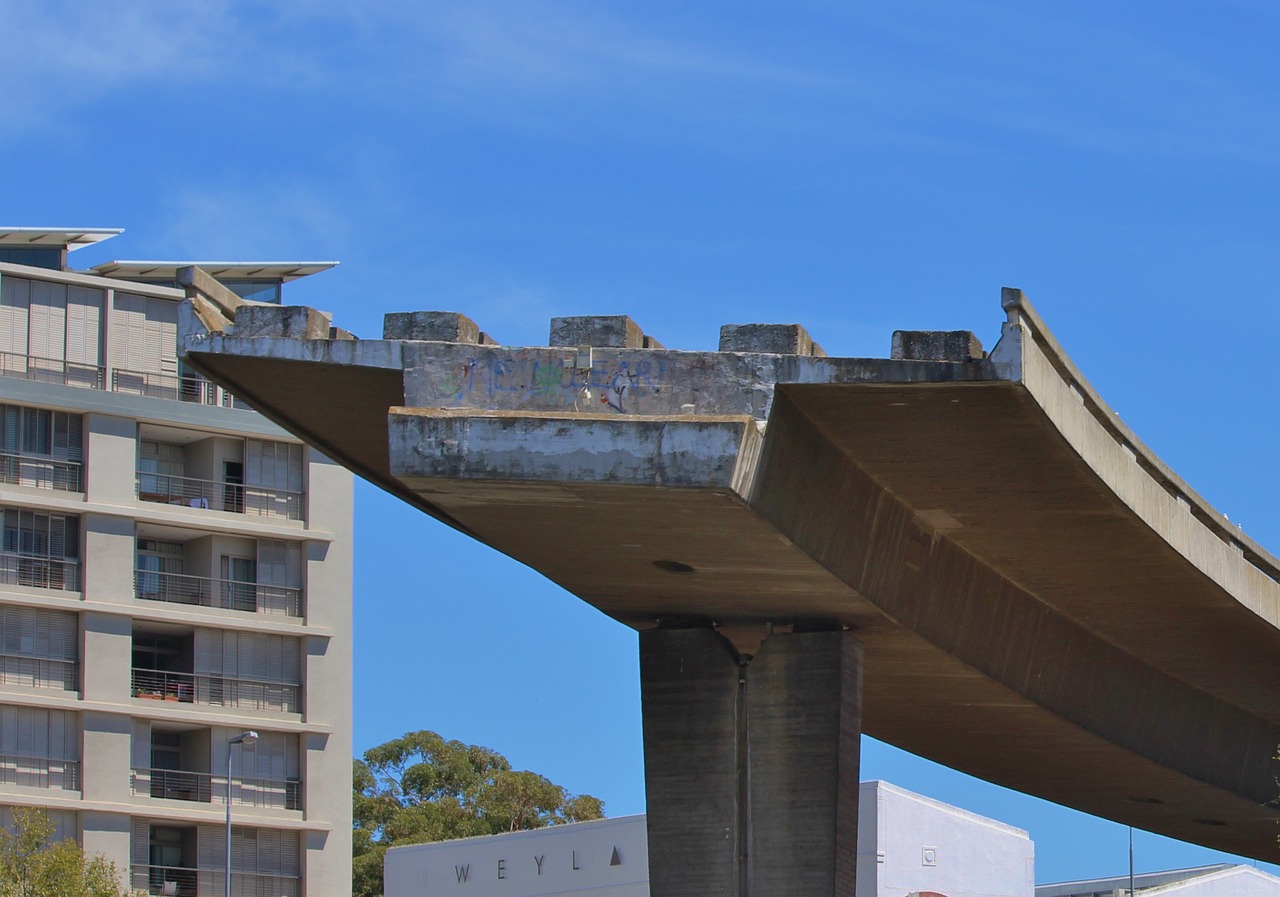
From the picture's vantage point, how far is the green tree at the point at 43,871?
44000 mm

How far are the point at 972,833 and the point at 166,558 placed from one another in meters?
27.0

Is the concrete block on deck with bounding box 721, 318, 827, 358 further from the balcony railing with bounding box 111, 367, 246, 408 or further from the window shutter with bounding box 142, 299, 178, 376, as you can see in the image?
the window shutter with bounding box 142, 299, 178, 376

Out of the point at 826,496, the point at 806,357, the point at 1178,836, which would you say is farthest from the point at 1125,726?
the point at 806,357

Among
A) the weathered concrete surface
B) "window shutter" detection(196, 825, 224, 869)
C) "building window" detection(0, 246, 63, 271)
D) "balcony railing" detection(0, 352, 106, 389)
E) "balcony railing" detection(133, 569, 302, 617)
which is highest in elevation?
"building window" detection(0, 246, 63, 271)

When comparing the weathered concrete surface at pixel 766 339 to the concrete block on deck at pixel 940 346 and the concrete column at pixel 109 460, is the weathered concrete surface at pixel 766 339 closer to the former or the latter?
the concrete block on deck at pixel 940 346

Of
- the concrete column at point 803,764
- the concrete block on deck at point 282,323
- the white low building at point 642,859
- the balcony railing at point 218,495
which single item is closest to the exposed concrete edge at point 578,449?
the concrete block on deck at point 282,323

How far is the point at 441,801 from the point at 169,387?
89.0ft

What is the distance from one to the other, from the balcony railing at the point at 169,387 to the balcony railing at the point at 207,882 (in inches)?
579

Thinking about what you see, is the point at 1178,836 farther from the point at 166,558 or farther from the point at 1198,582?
the point at 166,558

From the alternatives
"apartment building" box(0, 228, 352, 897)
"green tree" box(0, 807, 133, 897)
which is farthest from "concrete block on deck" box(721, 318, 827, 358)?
"apartment building" box(0, 228, 352, 897)

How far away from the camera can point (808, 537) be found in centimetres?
2198

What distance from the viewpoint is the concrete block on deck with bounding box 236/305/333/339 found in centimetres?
2109

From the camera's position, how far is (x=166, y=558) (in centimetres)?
6869

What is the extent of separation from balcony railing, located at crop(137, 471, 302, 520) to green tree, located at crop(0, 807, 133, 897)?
2114 cm
